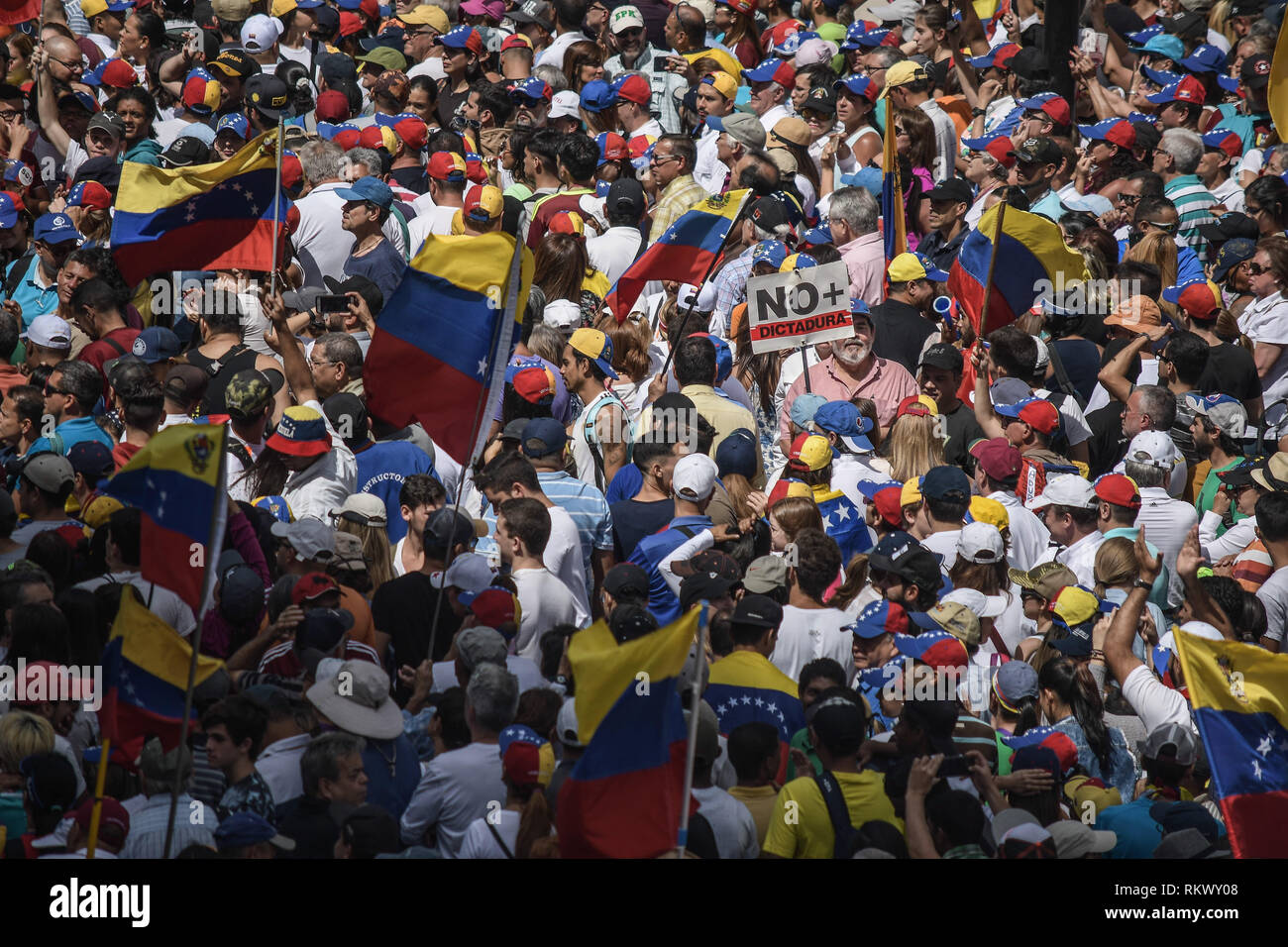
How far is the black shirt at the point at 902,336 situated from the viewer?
1041 centimetres

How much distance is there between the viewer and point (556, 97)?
13.7 metres

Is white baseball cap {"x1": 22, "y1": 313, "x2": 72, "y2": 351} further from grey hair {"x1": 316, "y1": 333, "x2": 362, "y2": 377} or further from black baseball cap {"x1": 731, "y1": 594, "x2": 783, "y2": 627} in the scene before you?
black baseball cap {"x1": 731, "y1": 594, "x2": 783, "y2": 627}

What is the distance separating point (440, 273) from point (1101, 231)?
4.89 metres

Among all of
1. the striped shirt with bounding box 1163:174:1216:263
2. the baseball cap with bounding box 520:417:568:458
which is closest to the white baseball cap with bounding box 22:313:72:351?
the baseball cap with bounding box 520:417:568:458

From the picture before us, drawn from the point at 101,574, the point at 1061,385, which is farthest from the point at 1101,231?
the point at 101,574

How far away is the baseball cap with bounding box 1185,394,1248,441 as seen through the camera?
9273 mm

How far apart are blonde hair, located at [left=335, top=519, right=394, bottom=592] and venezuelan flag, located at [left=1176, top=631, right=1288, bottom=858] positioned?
3.67 meters

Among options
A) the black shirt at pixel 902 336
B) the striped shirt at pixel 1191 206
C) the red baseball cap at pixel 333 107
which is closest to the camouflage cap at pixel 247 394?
the black shirt at pixel 902 336

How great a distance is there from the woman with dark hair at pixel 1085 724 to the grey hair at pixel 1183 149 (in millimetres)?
6831

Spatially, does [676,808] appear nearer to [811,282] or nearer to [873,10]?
[811,282]

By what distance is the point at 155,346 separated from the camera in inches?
370

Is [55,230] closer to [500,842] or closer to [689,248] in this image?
[689,248]
